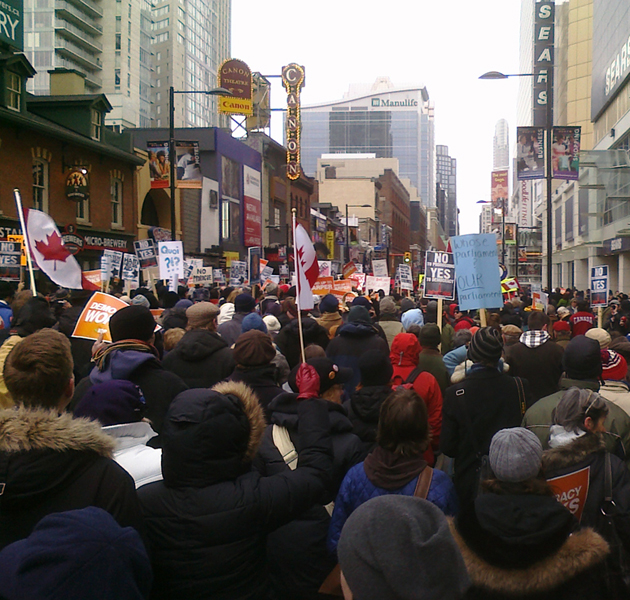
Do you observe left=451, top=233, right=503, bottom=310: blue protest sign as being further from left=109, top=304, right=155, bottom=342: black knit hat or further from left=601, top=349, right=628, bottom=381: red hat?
left=109, top=304, right=155, bottom=342: black knit hat

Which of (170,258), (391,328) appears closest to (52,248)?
(391,328)

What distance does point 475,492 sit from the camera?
4520 mm

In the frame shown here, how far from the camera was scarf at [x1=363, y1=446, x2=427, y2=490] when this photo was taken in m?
3.20

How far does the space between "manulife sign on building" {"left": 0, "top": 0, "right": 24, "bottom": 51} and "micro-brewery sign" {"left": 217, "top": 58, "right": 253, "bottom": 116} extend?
22635mm

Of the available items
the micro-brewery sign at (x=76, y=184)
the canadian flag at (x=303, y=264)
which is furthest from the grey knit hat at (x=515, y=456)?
the micro-brewery sign at (x=76, y=184)

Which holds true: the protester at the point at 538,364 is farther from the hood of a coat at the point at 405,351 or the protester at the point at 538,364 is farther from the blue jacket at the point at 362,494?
the blue jacket at the point at 362,494

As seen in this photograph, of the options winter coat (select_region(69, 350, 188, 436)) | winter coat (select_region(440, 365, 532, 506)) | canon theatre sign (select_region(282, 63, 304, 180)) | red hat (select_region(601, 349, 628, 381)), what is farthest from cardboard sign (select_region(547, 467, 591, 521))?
canon theatre sign (select_region(282, 63, 304, 180))

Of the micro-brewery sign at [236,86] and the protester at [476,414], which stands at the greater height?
the micro-brewery sign at [236,86]

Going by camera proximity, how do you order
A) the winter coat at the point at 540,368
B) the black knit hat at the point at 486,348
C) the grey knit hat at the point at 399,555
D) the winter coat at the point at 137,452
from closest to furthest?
the grey knit hat at the point at 399,555, the winter coat at the point at 137,452, the black knit hat at the point at 486,348, the winter coat at the point at 540,368

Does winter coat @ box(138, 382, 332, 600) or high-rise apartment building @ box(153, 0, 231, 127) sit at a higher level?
high-rise apartment building @ box(153, 0, 231, 127)

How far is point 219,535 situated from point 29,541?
956 millimetres

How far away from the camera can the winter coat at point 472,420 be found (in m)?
4.66

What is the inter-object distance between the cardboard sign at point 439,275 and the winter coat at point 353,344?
3.62 meters

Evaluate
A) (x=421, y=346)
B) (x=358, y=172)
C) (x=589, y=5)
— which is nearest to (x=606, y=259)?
(x=589, y=5)
